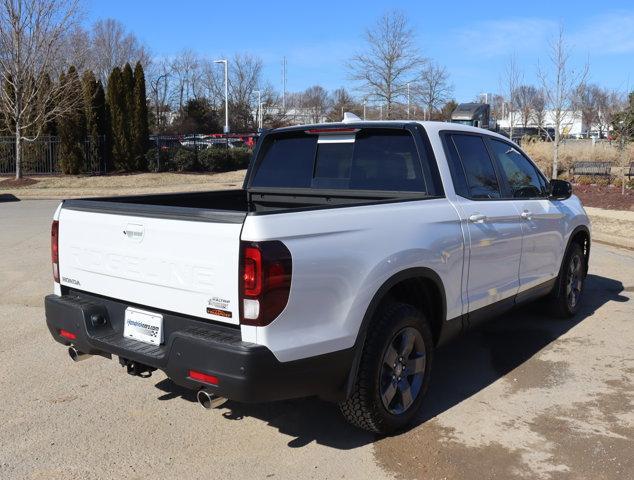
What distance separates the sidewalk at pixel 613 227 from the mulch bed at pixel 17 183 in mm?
19518

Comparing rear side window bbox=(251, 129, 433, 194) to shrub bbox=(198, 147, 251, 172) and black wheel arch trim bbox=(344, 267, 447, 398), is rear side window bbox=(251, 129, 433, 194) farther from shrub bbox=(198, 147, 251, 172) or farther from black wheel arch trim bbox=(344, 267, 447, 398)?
shrub bbox=(198, 147, 251, 172)

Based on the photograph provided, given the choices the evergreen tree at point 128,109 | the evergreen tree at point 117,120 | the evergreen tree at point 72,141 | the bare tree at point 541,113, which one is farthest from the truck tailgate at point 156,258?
the evergreen tree at point 128,109

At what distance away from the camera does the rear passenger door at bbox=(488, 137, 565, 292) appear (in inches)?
201

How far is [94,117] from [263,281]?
26.0m

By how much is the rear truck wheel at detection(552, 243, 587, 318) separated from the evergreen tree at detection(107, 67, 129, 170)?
23.8m

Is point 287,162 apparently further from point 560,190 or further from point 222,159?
point 222,159

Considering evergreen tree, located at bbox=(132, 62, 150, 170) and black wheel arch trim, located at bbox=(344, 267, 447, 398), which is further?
evergreen tree, located at bbox=(132, 62, 150, 170)

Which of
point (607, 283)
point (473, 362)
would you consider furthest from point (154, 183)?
point (473, 362)

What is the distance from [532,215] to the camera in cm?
518

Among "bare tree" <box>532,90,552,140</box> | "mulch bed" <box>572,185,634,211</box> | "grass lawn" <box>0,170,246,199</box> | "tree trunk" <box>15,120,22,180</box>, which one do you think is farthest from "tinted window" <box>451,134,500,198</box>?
"tree trunk" <box>15,120,22,180</box>

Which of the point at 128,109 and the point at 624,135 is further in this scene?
the point at 128,109

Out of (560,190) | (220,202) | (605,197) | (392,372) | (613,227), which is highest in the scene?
(560,190)

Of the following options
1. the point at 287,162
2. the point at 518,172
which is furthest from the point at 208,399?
the point at 518,172

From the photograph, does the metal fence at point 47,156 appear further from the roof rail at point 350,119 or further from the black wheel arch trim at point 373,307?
the black wheel arch trim at point 373,307
